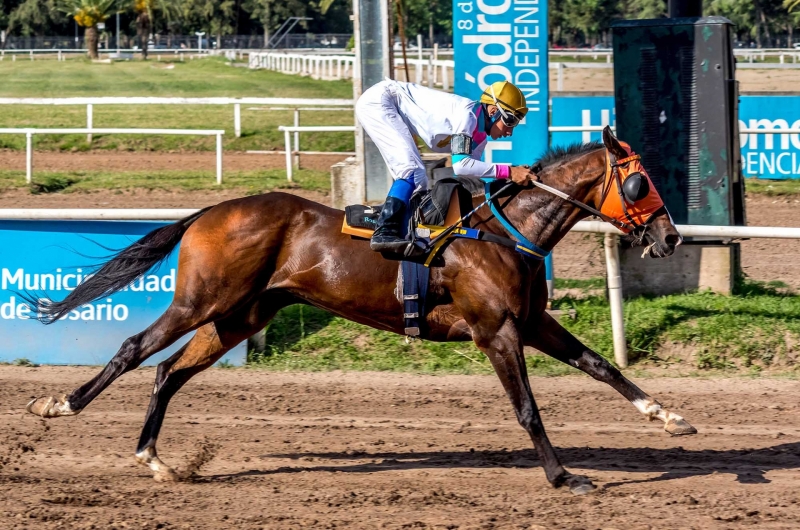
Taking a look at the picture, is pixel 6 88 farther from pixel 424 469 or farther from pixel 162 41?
pixel 162 41

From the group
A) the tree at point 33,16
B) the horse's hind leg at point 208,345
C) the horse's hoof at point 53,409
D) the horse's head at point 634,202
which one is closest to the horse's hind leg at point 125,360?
the horse's hoof at point 53,409

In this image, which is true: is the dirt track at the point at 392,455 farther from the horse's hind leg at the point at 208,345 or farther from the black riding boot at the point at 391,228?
the black riding boot at the point at 391,228

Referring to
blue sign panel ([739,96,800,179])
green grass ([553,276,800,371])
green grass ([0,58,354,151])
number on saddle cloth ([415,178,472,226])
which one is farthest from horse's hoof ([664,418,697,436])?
green grass ([0,58,354,151])

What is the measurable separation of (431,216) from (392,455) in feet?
4.44

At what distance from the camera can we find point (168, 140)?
19.6 metres

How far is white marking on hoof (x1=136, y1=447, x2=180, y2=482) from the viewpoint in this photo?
17.0ft

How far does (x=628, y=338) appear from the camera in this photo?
750 centimetres

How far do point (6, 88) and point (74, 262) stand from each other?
27983 mm

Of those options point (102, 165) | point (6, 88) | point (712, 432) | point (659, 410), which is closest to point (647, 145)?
point (712, 432)

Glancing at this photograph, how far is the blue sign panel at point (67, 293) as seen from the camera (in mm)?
7449

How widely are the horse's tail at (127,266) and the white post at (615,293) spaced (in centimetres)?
304

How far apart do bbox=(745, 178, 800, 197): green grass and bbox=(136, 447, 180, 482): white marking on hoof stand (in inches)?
381

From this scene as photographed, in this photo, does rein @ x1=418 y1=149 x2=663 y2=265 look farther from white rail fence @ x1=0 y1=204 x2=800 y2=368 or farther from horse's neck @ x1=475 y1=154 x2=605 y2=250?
white rail fence @ x1=0 y1=204 x2=800 y2=368

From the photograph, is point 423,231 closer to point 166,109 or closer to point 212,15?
point 166,109
